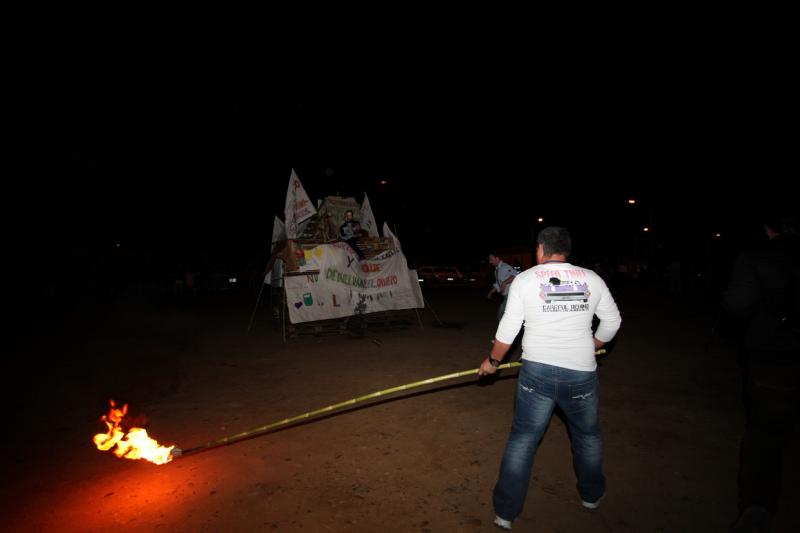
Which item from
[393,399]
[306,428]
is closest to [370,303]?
[393,399]

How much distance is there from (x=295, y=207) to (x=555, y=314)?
9.80m

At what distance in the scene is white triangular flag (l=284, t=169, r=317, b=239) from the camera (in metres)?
11.8

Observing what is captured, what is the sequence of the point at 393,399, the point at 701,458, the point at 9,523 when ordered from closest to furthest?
the point at 9,523 < the point at 701,458 < the point at 393,399

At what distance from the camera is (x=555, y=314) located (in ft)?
9.86

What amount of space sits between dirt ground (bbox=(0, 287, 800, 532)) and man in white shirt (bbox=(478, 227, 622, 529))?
0.55m

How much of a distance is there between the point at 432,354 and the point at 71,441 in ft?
19.8

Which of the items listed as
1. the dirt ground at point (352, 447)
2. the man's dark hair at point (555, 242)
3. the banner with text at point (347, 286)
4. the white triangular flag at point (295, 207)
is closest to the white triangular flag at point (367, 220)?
the banner with text at point (347, 286)

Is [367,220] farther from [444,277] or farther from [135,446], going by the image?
[444,277]

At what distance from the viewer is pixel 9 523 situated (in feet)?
11.4

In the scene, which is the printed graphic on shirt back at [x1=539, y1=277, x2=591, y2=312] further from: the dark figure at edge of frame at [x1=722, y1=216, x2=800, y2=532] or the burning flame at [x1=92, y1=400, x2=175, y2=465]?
the burning flame at [x1=92, y1=400, x2=175, y2=465]

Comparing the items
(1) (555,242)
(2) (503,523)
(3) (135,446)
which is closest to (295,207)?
(3) (135,446)

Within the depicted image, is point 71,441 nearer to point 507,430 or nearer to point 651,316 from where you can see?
point 507,430

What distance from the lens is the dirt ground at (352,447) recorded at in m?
3.44

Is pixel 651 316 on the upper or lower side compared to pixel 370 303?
lower
